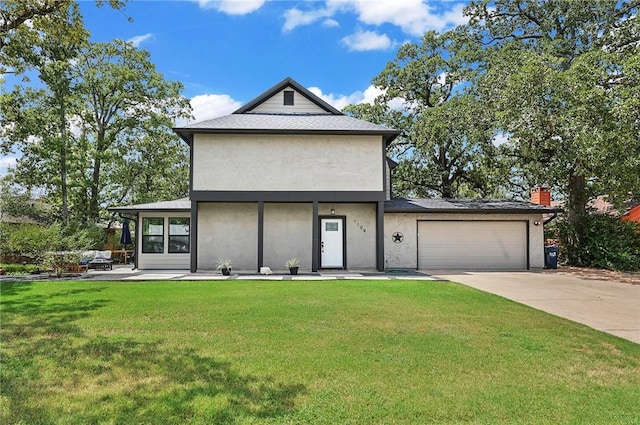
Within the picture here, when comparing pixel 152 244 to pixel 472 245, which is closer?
pixel 152 244

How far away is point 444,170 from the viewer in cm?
2589

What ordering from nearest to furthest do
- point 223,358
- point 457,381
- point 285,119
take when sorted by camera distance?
1. point 457,381
2. point 223,358
3. point 285,119

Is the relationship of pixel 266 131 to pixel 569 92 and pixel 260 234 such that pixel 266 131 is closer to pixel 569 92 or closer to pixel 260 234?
pixel 260 234

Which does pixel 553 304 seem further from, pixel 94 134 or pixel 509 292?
pixel 94 134

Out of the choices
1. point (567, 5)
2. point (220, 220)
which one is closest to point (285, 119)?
point (220, 220)

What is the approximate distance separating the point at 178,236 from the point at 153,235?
1.08m

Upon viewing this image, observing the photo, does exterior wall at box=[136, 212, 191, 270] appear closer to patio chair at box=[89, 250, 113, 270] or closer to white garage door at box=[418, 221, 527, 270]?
patio chair at box=[89, 250, 113, 270]

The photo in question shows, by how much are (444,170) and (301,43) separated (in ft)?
46.0

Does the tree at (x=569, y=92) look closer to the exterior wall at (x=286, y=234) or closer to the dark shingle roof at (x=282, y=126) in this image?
the dark shingle roof at (x=282, y=126)

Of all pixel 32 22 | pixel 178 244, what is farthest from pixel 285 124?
pixel 32 22

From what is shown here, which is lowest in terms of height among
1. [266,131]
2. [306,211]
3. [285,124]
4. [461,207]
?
[306,211]

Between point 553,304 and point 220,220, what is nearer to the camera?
point 553,304

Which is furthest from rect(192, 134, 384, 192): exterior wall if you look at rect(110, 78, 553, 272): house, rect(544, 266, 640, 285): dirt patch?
rect(544, 266, 640, 285): dirt patch

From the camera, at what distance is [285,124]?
1616 cm
